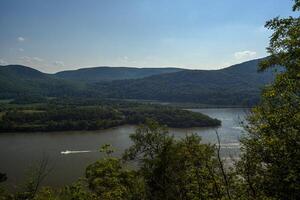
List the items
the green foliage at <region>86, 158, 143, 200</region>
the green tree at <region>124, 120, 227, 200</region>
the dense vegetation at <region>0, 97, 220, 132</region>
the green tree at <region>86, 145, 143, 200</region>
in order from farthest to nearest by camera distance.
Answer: the dense vegetation at <region>0, 97, 220, 132</region>
the green foliage at <region>86, 158, 143, 200</region>
the green tree at <region>86, 145, 143, 200</region>
the green tree at <region>124, 120, 227, 200</region>

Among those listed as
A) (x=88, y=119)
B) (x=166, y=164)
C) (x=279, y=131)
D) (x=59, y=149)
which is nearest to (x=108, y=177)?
(x=166, y=164)

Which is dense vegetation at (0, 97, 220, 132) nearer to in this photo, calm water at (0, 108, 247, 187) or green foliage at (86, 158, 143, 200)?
calm water at (0, 108, 247, 187)

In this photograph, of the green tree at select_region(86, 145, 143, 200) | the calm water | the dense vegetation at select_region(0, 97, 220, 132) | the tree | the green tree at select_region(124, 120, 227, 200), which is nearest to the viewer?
the tree

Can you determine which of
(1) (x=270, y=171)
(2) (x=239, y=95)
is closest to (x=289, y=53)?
(1) (x=270, y=171)

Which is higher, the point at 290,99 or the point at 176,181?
the point at 290,99

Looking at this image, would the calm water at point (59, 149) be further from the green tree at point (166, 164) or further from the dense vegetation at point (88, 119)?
the green tree at point (166, 164)

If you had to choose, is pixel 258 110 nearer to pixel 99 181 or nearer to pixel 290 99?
pixel 290 99

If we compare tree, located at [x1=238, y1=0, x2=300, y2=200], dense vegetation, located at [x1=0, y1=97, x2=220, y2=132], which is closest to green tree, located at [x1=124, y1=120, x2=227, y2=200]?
tree, located at [x1=238, y1=0, x2=300, y2=200]
